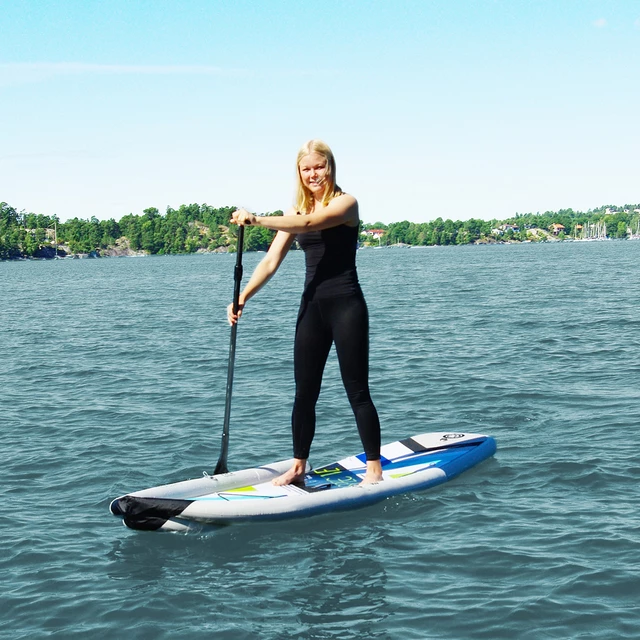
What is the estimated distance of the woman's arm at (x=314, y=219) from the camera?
6.30 m

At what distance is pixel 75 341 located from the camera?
2291cm

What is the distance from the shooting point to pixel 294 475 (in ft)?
24.8

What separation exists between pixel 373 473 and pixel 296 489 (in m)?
0.66

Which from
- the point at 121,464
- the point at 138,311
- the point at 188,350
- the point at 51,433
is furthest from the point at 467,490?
the point at 138,311

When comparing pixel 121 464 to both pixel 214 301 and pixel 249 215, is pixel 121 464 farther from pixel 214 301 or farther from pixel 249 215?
pixel 214 301

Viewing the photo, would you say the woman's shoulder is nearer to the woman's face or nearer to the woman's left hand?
the woman's face

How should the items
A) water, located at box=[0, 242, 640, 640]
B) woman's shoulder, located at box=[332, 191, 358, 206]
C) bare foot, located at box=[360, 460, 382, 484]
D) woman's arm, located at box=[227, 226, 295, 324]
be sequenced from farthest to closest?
bare foot, located at box=[360, 460, 382, 484], woman's arm, located at box=[227, 226, 295, 324], woman's shoulder, located at box=[332, 191, 358, 206], water, located at box=[0, 242, 640, 640]

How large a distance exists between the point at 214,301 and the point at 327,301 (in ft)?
114

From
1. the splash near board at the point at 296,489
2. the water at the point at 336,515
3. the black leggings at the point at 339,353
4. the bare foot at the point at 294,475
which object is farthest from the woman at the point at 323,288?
the water at the point at 336,515

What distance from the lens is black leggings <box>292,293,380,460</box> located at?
6961 mm

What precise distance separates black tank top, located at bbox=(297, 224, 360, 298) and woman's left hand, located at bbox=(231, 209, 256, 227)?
1.90 ft

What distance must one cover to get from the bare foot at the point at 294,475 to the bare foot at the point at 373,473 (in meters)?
0.53

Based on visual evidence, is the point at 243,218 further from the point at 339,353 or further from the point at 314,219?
the point at 339,353

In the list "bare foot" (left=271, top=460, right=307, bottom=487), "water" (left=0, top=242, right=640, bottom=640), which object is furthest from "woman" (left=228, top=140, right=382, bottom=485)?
"water" (left=0, top=242, right=640, bottom=640)
